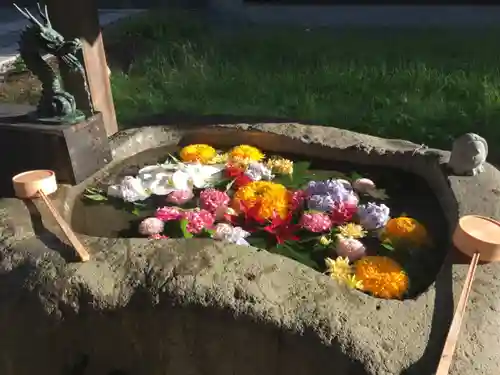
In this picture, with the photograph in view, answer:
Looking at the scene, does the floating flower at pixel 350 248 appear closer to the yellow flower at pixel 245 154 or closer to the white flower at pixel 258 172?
the white flower at pixel 258 172

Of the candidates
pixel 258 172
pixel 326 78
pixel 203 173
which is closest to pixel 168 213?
pixel 203 173

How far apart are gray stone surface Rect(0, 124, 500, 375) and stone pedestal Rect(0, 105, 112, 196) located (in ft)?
1.27

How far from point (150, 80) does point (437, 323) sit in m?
5.18

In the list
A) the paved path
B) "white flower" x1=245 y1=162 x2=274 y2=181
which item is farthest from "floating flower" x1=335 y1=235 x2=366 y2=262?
the paved path

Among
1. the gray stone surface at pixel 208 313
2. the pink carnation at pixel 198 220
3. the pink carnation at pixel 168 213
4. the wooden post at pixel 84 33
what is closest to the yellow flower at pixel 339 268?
the gray stone surface at pixel 208 313

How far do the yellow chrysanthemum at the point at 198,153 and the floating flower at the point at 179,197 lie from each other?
392 mm

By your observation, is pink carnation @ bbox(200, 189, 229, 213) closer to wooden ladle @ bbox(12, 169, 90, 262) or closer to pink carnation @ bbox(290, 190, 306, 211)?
pink carnation @ bbox(290, 190, 306, 211)

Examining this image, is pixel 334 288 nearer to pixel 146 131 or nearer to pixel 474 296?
pixel 474 296

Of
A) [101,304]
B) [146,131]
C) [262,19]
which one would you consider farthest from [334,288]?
[262,19]

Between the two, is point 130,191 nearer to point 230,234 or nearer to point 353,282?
point 230,234

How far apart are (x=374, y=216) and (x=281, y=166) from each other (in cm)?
72

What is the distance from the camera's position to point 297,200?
9.31 feet

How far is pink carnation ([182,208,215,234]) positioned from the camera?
8.57 feet

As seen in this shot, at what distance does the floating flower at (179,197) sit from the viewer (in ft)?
9.52
